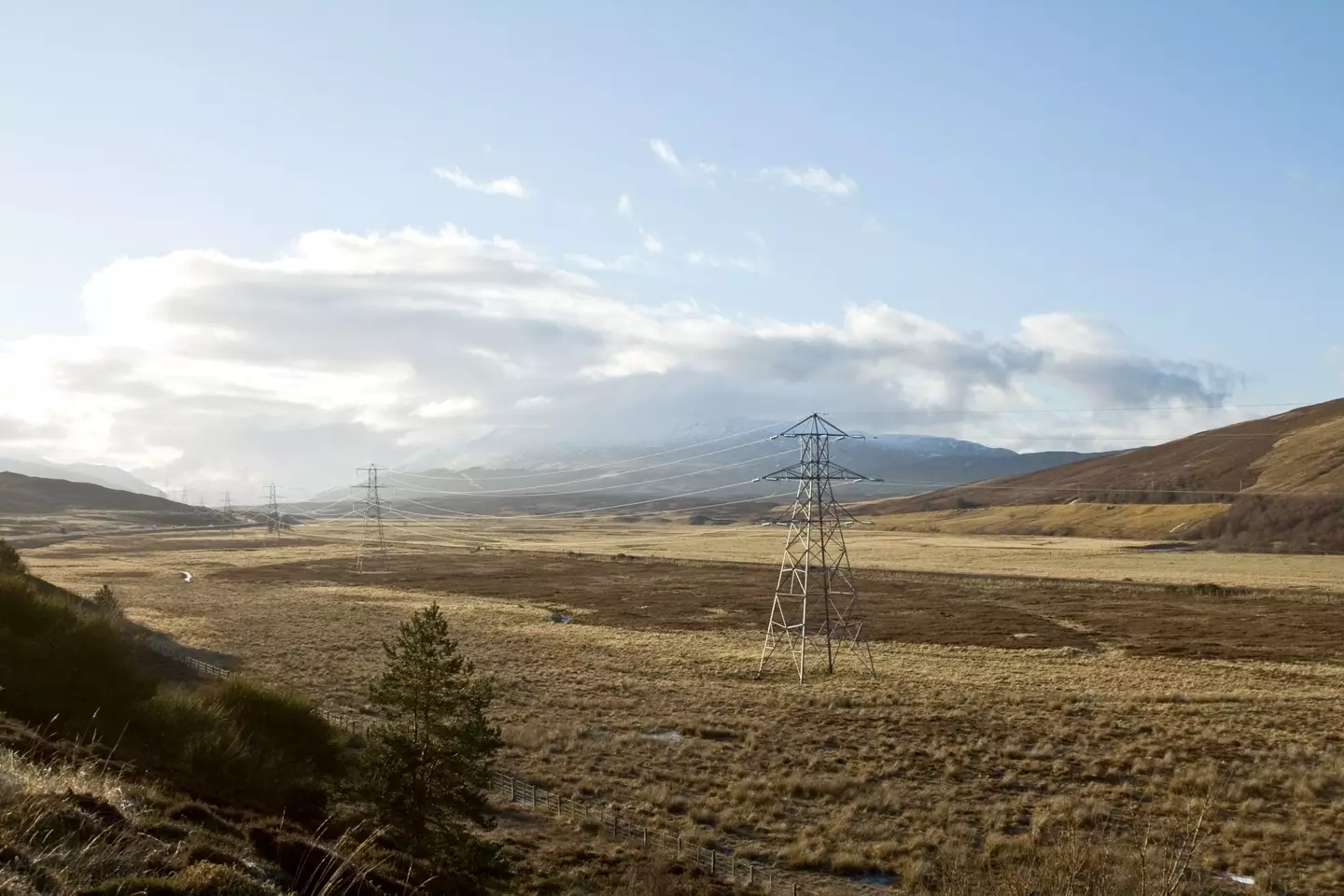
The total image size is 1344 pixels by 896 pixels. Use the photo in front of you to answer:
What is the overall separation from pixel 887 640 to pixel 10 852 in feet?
185

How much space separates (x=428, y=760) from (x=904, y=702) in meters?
26.6

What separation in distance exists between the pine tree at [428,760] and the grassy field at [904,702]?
26.0ft

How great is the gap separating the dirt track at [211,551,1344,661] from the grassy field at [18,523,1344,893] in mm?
472

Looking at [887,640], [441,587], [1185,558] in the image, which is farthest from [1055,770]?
[1185,558]

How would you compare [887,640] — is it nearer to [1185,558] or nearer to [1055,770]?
[1055,770]

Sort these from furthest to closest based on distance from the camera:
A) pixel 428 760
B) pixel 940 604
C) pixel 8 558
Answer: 1. pixel 940 604
2. pixel 8 558
3. pixel 428 760

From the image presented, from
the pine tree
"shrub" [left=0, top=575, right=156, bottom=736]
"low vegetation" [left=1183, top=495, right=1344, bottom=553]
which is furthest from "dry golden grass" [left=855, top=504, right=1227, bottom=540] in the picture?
"shrub" [left=0, top=575, right=156, bottom=736]

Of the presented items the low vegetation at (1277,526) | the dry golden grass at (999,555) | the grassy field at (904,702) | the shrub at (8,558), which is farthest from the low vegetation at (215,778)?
the low vegetation at (1277,526)

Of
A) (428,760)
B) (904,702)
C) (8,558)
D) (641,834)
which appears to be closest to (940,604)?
(904,702)

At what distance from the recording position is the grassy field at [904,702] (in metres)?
23.3

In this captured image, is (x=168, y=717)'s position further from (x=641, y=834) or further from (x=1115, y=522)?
(x=1115, y=522)

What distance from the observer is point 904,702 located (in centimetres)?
3856

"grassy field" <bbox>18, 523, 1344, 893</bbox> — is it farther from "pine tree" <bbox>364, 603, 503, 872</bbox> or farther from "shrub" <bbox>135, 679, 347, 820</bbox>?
"pine tree" <bbox>364, 603, 503, 872</bbox>

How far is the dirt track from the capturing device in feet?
194
